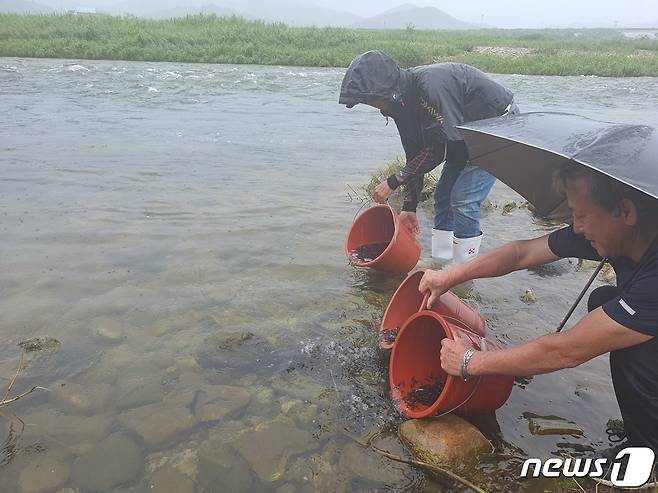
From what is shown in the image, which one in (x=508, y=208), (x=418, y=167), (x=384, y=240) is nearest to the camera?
(x=418, y=167)

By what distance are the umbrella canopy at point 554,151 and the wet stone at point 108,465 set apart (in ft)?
7.59

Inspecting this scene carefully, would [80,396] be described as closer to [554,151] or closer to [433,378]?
[433,378]

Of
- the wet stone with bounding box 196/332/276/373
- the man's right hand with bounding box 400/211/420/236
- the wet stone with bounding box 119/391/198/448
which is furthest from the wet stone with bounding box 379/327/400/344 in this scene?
the wet stone with bounding box 119/391/198/448

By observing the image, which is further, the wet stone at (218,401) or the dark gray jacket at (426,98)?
the dark gray jacket at (426,98)

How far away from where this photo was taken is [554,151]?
6.76 ft

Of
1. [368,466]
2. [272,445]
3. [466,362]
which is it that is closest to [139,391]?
[272,445]

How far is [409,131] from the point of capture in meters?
3.93

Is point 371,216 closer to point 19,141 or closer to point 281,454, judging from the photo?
point 281,454

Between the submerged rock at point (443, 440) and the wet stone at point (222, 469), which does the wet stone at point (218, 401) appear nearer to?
the wet stone at point (222, 469)

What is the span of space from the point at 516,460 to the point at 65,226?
4683 millimetres

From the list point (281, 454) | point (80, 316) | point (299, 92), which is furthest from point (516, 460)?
point (299, 92)

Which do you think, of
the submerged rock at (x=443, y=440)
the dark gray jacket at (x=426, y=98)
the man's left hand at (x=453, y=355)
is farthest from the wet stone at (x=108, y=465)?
the dark gray jacket at (x=426, y=98)

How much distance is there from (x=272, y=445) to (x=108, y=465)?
0.78m

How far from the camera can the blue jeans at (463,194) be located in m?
3.99
